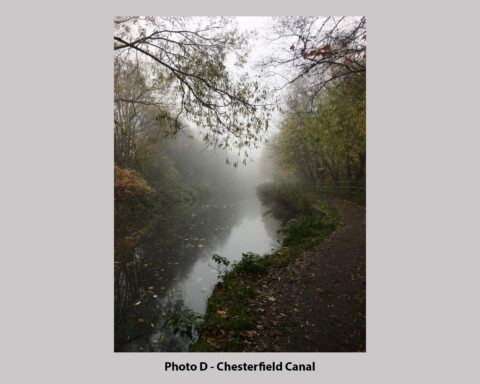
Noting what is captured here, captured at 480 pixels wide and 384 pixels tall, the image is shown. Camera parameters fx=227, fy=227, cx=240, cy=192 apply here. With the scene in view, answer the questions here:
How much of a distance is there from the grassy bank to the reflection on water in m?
0.46

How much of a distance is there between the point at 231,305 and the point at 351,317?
6.18 feet

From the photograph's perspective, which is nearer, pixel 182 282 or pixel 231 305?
pixel 231 305

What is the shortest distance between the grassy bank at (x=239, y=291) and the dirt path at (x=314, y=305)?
0.61ft

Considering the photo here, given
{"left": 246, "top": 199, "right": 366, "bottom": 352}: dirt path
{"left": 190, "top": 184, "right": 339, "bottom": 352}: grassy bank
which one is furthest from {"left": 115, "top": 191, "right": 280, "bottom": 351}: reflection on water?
{"left": 246, "top": 199, "right": 366, "bottom": 352}: dirt path

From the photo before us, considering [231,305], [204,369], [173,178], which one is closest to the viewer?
[204,369]

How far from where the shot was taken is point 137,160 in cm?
1311

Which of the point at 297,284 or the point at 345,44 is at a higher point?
the point at 345,44

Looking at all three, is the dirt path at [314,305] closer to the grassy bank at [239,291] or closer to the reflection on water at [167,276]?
the grassy bank at [239,291]

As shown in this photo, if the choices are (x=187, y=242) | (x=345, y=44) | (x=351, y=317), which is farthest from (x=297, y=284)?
(x=187, y=242)

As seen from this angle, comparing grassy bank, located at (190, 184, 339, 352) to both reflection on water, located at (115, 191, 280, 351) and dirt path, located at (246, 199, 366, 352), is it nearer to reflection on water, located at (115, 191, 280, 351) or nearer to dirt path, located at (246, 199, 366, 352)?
dirt path, located at (246, 199, 366, 352)

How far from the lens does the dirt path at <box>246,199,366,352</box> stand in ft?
9.82

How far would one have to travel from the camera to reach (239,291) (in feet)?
14.3

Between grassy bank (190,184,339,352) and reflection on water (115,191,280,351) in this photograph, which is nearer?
grassy bank (190,184,339,352)

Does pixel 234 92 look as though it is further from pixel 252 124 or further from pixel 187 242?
pixel 187 242
